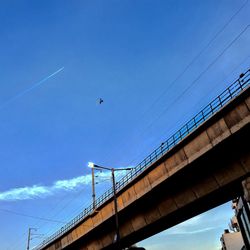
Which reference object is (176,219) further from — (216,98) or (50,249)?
(50,249)

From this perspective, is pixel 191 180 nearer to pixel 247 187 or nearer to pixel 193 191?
pixel 193 191

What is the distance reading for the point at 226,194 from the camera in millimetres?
21969

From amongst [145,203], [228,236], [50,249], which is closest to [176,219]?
[145,203]

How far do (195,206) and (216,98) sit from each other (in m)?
9.09

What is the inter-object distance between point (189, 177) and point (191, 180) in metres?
0.31

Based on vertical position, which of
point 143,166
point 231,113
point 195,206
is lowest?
point 195,206

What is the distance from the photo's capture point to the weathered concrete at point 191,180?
18172 millimetres

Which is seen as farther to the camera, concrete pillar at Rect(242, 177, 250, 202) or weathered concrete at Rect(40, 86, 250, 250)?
weathered concrete at Rect(40, 86, 250, 250)

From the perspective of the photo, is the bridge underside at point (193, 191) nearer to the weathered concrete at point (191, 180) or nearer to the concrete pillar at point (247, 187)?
the weathered concrete at point (191, 180)

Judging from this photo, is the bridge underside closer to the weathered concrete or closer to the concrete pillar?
the weathered concrete

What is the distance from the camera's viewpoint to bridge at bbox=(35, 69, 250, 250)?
59.6 ft

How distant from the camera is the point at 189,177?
72.5 feet

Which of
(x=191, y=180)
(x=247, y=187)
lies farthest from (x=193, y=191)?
(x=247, y=187)

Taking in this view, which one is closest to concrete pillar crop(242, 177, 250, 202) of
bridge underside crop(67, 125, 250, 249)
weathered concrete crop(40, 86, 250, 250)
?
weathered concrete crop(40, 86, 250, 250)
